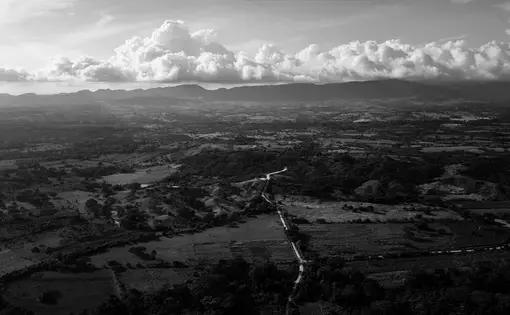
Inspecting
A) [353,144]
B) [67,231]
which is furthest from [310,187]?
[353,144]

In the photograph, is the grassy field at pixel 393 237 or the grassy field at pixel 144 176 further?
the grassy field at pixel 144 176

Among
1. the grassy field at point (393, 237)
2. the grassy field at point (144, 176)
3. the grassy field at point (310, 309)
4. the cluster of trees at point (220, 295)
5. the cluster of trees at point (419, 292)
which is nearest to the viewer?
the cluster of trees at point (419, 292)

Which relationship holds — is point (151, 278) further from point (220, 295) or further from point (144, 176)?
point (144, 176)

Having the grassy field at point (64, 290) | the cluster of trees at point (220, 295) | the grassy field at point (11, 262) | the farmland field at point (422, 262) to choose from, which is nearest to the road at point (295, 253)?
the cluster of trees at point (220, 295)

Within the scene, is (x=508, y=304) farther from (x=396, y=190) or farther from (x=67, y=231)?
(x=67, y=231)

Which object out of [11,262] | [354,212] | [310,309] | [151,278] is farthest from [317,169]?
[11,262]

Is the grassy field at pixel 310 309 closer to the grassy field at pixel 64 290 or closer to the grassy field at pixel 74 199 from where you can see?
the grassy field at pixel 64 290
